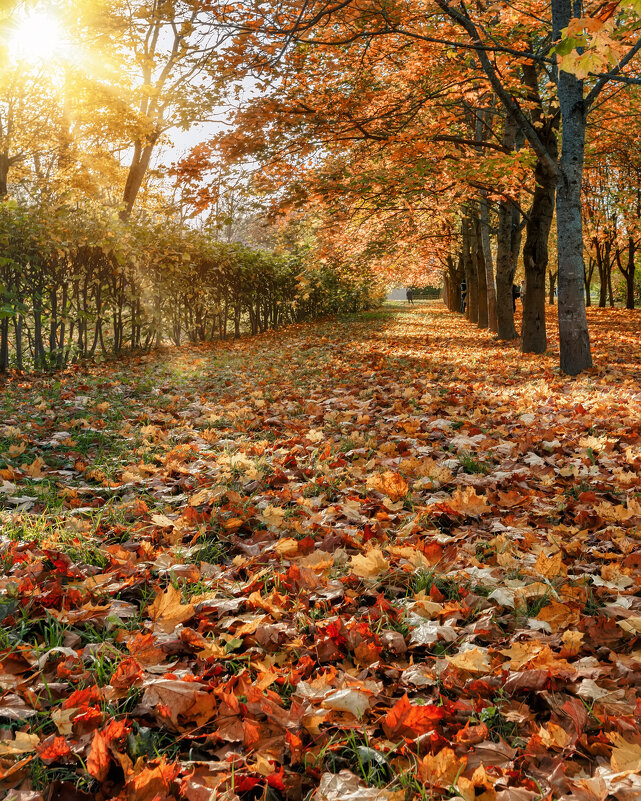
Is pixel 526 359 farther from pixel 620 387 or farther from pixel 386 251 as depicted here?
pixel 386 251

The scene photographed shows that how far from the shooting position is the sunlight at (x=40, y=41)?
11.8m

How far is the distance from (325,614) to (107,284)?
9.85 metres

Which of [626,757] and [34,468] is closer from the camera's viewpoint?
[626,757]

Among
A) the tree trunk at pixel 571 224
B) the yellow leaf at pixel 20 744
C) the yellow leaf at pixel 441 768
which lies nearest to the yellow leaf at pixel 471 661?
the yellow leaf at pixel 441 768

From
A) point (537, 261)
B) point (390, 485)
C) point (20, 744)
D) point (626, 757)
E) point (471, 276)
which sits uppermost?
point (471, 276)

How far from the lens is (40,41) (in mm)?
12750

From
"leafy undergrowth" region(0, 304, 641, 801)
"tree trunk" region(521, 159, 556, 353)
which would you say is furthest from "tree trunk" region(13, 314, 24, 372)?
"tree trunk" region(521, 159, 556, 353)

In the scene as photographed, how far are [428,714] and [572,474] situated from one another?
2.54 meters

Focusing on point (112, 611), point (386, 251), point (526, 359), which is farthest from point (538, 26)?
point (112, 611)

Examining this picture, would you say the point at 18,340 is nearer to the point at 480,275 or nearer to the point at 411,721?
the point at 411,721

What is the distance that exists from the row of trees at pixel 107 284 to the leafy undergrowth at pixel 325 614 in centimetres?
281

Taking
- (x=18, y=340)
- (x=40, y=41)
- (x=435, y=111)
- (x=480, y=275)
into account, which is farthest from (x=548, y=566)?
(x=480, y=275)

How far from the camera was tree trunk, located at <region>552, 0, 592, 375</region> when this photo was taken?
7363mm

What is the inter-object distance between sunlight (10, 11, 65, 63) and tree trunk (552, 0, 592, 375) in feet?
32.4
